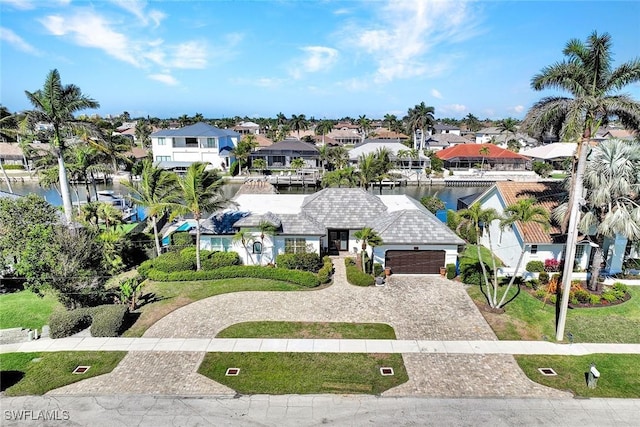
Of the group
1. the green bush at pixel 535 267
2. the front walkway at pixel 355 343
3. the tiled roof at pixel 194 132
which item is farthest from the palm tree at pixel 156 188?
the tiled roof at pixel 194 132

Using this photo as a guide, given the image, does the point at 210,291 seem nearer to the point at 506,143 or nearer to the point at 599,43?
the point at 599,43

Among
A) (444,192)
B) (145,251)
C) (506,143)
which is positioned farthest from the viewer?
(506,143)

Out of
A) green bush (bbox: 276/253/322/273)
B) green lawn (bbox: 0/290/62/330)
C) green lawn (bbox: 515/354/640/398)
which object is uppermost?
green bush (bbox: 276/253/322/273)

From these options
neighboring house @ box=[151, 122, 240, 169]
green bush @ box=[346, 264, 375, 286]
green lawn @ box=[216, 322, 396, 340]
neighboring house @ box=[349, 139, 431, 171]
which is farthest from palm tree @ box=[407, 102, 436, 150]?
green lawn @ box=[216, 322, 396, 340]

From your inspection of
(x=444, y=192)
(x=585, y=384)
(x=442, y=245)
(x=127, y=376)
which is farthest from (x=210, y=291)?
(x=444, y=192)

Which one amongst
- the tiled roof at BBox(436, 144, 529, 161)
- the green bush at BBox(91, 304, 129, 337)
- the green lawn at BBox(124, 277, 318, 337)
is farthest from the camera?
the tiled roof at BBox(436, 144, 529, 161)

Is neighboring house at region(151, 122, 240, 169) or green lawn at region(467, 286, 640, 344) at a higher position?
neighboring house at region(151, 122, 240, 169)

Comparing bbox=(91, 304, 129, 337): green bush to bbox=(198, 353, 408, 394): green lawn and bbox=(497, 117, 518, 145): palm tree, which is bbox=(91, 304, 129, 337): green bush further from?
bbox=(497, 117, 518, 145): palm tree
